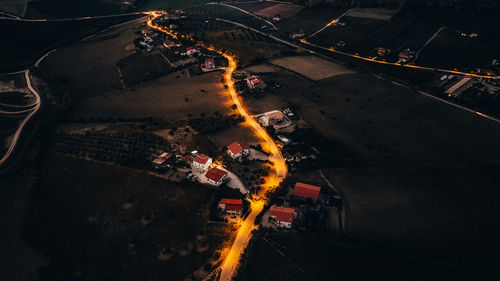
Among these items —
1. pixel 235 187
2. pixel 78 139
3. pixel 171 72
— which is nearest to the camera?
pixel 235 187

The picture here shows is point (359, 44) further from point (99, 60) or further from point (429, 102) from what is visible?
point (99, 60)

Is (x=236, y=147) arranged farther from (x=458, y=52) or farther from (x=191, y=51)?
(x=458, y=52)

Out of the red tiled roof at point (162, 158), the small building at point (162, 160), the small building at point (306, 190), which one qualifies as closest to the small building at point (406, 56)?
the small building at point (306, 190)

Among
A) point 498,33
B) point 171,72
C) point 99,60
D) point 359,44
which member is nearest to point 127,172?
point 171,72

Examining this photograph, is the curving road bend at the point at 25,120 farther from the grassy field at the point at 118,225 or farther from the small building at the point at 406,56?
the small building at the point at 406,56

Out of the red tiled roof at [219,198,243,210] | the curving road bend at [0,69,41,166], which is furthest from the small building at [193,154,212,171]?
the curving road bend at [0,69,41,166]

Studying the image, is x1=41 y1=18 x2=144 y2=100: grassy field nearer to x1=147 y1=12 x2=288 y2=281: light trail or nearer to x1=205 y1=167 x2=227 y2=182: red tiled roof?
x1=147 y1=12 x2=288 y2=281: light trail
